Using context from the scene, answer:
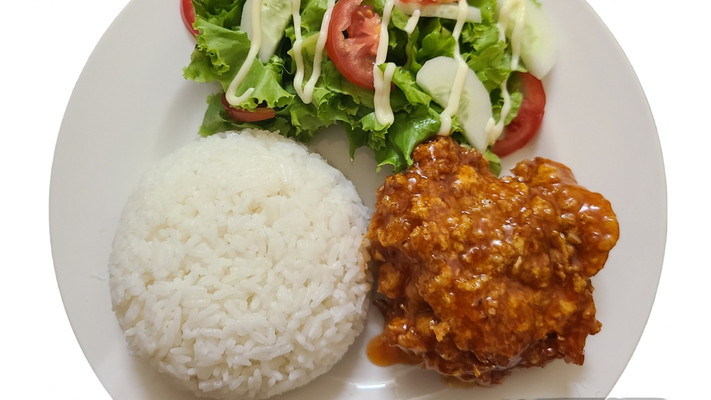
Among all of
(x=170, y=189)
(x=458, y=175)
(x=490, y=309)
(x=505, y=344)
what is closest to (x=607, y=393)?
(x=505, y=344)

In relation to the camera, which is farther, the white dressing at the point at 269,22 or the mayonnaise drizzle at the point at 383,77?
the white dressing at the point at 269,22

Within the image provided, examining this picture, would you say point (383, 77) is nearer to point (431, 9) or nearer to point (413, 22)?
point (413, 22)

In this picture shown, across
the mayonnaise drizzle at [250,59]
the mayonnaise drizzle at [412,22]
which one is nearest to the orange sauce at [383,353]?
the mayonnaise drizzle at [250,59]

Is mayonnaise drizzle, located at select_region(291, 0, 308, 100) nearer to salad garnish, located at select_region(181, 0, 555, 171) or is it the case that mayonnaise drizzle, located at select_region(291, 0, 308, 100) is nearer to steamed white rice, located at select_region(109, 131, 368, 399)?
salad garnish, located at select_region(181, 0, 555, 171)

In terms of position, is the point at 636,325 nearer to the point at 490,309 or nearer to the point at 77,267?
the point at 490,309

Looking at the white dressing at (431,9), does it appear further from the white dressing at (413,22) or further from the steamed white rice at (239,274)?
the steamed white rice at (239,274)

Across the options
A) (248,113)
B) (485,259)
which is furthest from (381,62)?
(485,259)

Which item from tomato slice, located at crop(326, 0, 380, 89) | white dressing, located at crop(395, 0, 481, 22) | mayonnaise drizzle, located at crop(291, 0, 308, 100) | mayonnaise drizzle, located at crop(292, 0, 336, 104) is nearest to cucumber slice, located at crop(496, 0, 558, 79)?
white dressing, located at crop(395, 0, 481, 22)
